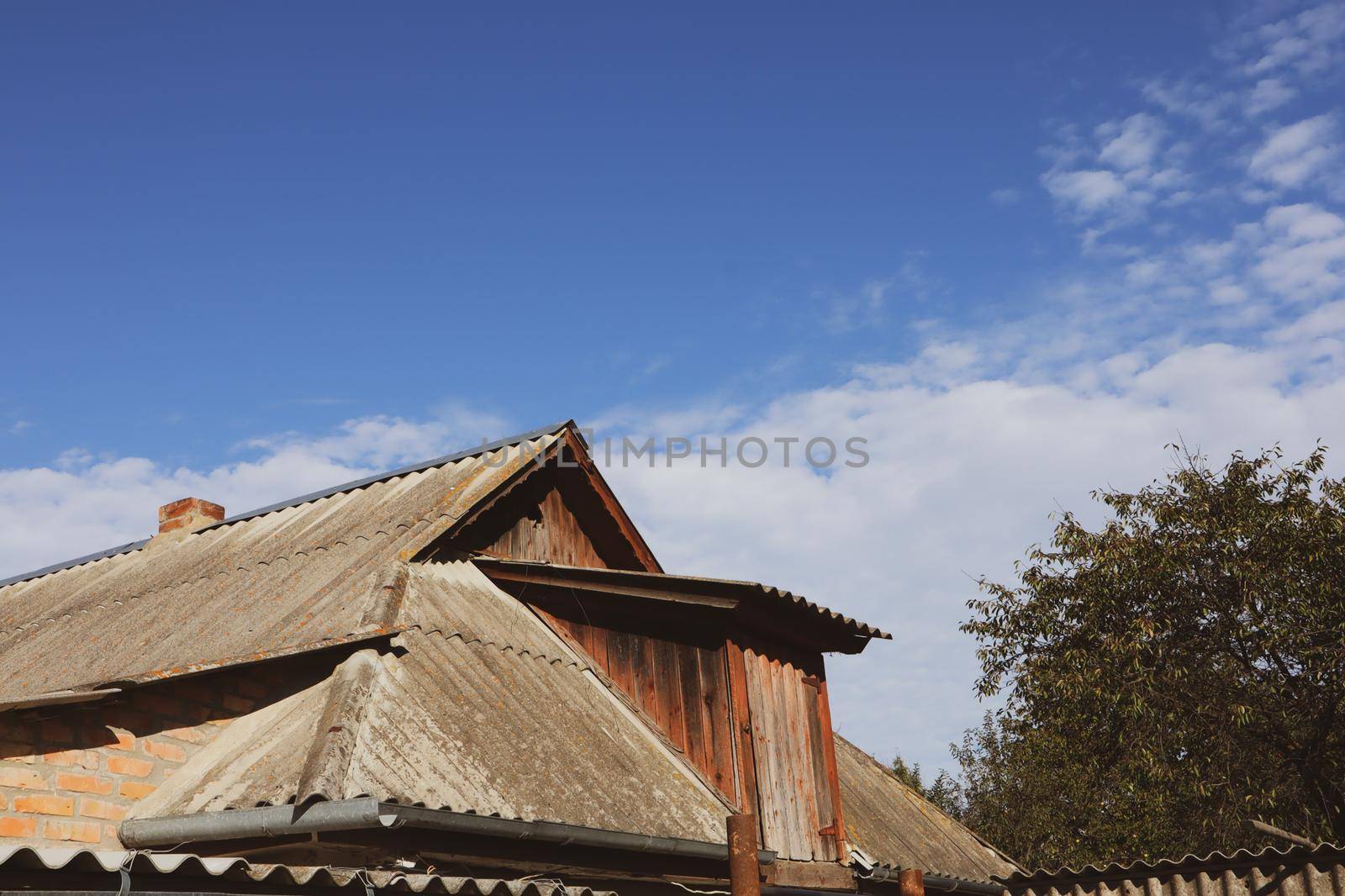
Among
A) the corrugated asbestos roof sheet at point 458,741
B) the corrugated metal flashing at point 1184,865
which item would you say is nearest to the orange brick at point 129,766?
the corrugated asbestos roof sheet at point 458,741

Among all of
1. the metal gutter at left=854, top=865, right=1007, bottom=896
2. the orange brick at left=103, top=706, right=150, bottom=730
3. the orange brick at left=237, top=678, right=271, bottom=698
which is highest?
the orange brick at left=237, top=678, right=271, bottom=698

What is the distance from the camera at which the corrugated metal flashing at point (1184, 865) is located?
29.8ft

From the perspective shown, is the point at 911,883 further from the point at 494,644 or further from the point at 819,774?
the point at 494,644

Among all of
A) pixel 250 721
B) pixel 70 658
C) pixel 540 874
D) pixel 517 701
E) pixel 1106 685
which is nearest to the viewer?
pixel 540 874

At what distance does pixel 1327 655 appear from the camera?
52.3 feet

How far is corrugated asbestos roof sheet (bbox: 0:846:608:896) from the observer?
3320mm

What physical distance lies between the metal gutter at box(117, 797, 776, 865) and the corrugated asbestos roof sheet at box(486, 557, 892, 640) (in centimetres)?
239

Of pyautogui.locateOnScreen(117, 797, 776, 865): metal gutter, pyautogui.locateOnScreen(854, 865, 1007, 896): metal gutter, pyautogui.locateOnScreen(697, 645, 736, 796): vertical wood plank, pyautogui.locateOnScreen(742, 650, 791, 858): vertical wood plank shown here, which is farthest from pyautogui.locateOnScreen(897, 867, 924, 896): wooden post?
pyautogui.locateOnScreen(117, 797, 776, 865): metal gutter

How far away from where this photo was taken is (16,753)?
6277 millimetres

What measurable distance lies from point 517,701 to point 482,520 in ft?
7.90

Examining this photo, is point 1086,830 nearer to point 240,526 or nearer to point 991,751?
point 991,751

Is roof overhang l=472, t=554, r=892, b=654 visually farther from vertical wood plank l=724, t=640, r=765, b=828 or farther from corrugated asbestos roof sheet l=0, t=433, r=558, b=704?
corrugated asbestos roof sheet l=0, t=433, r=558, b=704

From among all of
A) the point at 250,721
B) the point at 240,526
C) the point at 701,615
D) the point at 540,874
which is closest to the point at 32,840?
the point at 250,721

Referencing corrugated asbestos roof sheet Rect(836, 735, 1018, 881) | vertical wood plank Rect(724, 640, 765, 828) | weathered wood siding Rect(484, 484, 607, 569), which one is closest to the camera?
vertical wood plank Rect(724, 640, 765, 828)
